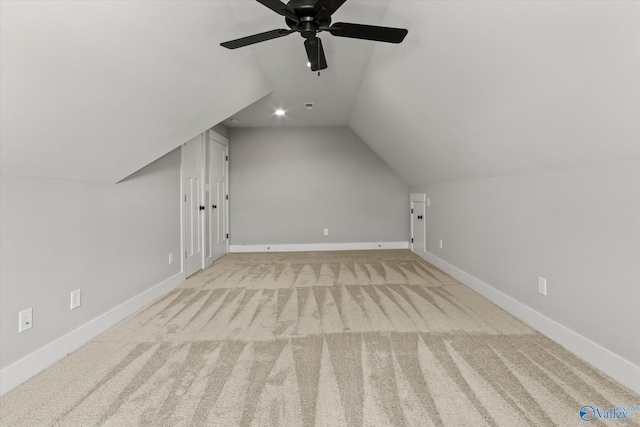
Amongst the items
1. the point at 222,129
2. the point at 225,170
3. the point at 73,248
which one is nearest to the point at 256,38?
the point at 73,248

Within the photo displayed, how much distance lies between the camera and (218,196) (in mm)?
4758

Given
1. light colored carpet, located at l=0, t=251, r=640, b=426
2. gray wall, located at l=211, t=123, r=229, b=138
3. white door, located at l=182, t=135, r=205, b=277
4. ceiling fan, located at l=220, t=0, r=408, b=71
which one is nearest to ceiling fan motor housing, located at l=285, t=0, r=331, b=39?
Result: ceiling fan, located at l=220, t=0, r=408, b=71

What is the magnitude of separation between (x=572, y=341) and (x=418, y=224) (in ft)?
10.2

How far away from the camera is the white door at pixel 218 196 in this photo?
4.45 meters

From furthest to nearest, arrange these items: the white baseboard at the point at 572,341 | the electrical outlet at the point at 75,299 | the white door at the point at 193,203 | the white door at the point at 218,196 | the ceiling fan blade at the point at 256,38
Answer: the white door at the point at 218,196, the white door at the point at 193,203, the electrical outlet at the point at 75,299, the ceiling fan blade at the point at 256,38, the white baseboard at the point at 572,341

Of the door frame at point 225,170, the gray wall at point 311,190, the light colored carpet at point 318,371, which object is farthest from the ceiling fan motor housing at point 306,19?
the gray wall at point 311,190

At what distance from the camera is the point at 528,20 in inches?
52.7

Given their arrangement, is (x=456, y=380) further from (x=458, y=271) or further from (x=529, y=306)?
(x=458, y=271)

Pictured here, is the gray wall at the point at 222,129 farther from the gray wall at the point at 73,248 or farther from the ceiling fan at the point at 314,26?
the ceiling fan at the point at 314,26

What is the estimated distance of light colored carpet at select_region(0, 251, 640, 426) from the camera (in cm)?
138

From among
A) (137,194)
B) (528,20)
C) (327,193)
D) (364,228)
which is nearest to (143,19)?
(137,194)

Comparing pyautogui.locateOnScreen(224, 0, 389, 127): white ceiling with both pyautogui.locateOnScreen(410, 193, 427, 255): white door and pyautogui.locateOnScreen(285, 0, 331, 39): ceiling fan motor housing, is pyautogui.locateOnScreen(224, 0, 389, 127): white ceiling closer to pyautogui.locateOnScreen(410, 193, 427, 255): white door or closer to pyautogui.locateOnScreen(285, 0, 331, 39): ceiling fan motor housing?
pyautogui.locateOnScreen(285, 0, 331, 39): ceiling fan motor housing

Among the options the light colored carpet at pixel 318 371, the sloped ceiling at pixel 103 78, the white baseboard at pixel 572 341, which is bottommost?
the light colored carpet at pixel 318 371

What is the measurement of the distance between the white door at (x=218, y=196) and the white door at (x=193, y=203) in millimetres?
355
